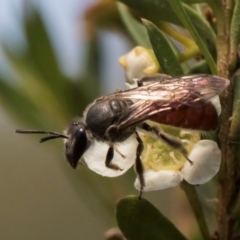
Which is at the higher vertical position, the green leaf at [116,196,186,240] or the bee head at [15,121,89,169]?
the bee head at [15,121,89,169]

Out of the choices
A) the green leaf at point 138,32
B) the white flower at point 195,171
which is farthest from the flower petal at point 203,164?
the green leaf at point 138,32

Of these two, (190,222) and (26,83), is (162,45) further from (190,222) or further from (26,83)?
(26,83)

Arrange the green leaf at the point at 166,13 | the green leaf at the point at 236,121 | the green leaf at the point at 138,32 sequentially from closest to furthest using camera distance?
the green leaf at the point at 236,121
the green leaf at the point at 166,13
the green leaf at the point at 138,32

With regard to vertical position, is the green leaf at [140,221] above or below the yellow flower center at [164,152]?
above

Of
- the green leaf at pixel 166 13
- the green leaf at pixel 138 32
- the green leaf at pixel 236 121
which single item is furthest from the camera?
the green leaf at pixel 138 32

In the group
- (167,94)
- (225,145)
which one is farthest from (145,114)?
(225,145)

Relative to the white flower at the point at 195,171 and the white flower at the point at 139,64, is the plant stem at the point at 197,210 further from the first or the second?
the white flower at the point at 139,64

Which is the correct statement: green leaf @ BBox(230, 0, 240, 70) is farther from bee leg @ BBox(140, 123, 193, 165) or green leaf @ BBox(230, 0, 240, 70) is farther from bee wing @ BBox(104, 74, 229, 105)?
bee leg @ BBox(140, 123, 193, 165)

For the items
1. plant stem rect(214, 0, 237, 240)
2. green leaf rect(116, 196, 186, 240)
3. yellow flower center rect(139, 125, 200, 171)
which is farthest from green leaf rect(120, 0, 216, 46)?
green leaf rect(116, 196, 186, 240)
